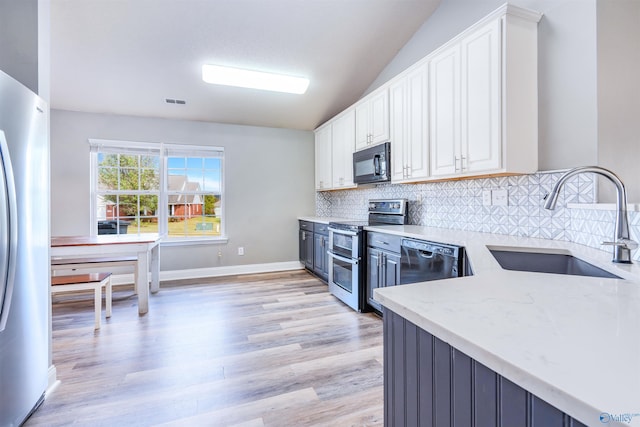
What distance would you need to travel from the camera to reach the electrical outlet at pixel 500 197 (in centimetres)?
238

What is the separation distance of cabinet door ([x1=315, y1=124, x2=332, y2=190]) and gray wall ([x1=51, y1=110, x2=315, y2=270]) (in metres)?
0.26

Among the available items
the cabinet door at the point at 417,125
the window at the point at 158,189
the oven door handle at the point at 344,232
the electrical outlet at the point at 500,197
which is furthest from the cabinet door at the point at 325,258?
the electrical outlet at the point at 500,197

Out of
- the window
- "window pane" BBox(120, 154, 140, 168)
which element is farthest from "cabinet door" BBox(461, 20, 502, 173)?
"window pane" BBox(120, 154, 140, 168)

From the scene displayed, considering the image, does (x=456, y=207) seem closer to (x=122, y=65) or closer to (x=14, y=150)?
(x=14, y=150)

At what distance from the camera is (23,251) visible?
1.55m

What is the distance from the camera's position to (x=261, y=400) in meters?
1.77

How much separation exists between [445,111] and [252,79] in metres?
2.34

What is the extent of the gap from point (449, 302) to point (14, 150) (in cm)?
203

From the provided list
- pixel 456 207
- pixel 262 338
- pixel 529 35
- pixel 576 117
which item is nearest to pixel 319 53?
pixel 529 35

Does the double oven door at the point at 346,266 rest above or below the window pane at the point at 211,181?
Answer: below

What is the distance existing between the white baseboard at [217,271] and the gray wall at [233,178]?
73 mm

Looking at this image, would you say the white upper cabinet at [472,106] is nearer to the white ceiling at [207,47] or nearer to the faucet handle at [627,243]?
the white ceiling at [207,47]

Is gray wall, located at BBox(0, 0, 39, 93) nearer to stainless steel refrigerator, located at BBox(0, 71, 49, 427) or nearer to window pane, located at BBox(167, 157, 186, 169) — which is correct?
stainless steel refrigerator, located at BBox(0, 71, 49, 427)

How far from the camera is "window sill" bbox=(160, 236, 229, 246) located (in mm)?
4410
